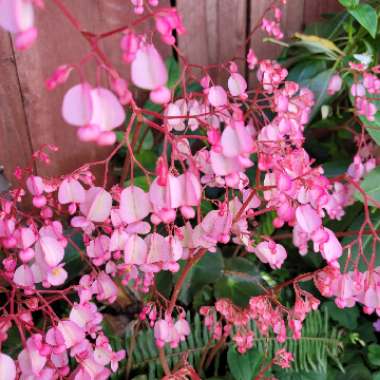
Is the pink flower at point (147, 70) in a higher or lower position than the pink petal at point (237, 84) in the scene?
higher

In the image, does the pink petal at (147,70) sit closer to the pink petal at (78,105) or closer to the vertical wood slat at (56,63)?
the pink petal at (78,105)

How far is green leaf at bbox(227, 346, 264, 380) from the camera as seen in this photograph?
1.16 metres

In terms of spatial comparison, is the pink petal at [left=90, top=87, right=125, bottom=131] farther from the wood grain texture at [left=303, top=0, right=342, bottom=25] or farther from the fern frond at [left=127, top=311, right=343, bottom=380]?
the wood grain texture at [left=303, top=0, right=342, bottom=25]

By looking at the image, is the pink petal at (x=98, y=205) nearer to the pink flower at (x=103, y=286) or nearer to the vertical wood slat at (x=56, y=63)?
the pink flower at (x=103, y=286)

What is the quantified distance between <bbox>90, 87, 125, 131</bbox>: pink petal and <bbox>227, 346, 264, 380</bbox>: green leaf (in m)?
0.85

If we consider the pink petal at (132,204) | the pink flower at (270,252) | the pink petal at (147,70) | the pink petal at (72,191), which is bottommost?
the pink flower at (270,252)

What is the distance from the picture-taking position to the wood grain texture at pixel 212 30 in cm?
138

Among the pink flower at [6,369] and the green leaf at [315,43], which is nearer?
the pink flower at [6,369]

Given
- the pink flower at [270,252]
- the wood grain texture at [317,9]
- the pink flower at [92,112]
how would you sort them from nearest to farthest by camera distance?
the pink flower at [92,112] < the pink flower at [270,252] < the wood grain texture at [317,9]

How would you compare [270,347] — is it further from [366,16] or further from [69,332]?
[366,16]

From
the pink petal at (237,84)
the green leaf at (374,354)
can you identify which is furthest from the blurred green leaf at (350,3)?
the green leaf at (374,354)

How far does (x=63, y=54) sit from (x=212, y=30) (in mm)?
434

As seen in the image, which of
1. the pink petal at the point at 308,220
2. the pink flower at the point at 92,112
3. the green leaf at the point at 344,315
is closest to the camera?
the pink flower at the point at 92,112

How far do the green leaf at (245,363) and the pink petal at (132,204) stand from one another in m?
0.68
